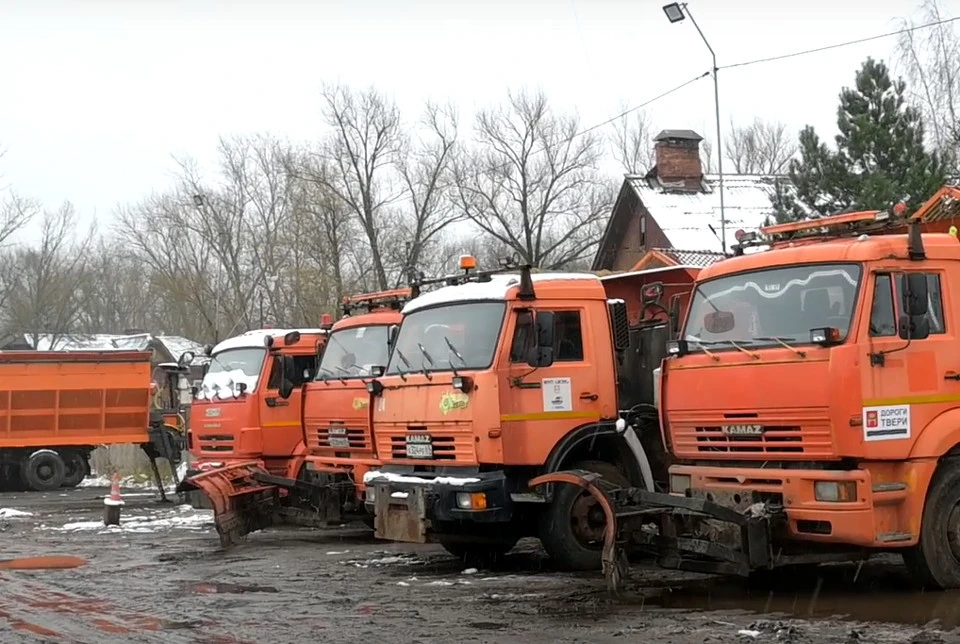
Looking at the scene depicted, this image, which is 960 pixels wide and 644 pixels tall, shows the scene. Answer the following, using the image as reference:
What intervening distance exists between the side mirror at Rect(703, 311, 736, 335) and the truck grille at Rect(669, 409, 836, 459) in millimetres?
697

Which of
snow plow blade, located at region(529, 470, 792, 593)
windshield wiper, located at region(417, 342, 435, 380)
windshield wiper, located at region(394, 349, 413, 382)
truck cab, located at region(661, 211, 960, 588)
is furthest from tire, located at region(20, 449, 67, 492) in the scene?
truck cab, located at region(661, 211, 960, 588)

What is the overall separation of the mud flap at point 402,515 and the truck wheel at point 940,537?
4.12m

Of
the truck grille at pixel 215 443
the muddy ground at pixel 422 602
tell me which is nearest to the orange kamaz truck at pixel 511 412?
the muddy ground at pixel 422 602

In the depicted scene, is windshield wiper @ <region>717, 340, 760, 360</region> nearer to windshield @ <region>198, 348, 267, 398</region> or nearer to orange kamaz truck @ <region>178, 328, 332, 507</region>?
orange kamaz truck @ <region>178, 328, 332, 507</region>

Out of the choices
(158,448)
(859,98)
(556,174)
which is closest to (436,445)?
(158,448)

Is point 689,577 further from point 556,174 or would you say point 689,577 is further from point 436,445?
point 556,174

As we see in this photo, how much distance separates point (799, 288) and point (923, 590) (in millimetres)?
2497

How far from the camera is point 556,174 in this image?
43688 millimetres

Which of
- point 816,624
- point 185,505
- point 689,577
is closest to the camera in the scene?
point 816,624

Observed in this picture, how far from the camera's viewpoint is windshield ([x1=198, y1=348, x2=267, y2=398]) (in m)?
16.4

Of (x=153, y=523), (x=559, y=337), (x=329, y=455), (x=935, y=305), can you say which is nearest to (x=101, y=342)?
(x=153, y=523)

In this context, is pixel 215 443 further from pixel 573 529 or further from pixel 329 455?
pixel 573 529

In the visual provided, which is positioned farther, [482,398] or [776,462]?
[482,398]

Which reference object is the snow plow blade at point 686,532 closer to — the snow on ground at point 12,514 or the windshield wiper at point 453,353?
the windshield wiper at point 453,353
